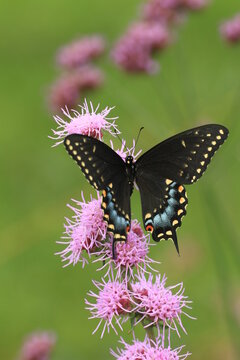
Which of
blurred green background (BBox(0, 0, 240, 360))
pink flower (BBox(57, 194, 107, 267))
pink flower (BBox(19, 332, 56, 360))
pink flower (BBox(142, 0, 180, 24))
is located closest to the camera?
pink flower (BBox(57, 194, 107, 267))

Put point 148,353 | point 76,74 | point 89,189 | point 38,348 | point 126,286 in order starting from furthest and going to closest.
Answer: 1. point 89,189
2. point 76,74
3. point 38,348
4. point 126,286
5. point 148,353

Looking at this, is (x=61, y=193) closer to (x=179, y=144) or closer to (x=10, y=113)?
(x=10, y=113)

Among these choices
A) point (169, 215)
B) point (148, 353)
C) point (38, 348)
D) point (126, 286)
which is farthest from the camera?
point (38, 348)

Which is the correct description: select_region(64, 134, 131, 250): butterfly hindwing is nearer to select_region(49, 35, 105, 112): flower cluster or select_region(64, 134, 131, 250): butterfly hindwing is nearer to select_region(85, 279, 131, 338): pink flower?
select_region(85, 279, 131, 338): pink flower

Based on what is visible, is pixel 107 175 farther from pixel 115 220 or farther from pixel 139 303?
pixel 139 303

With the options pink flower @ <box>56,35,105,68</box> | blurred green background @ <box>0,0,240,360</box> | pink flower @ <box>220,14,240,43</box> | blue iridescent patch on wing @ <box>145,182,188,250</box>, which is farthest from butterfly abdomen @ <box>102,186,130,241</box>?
pink flower @ <box>56,35,105,68</box>

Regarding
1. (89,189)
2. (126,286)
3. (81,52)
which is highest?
(89,189)

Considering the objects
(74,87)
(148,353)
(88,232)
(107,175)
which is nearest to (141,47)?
(74,87)
